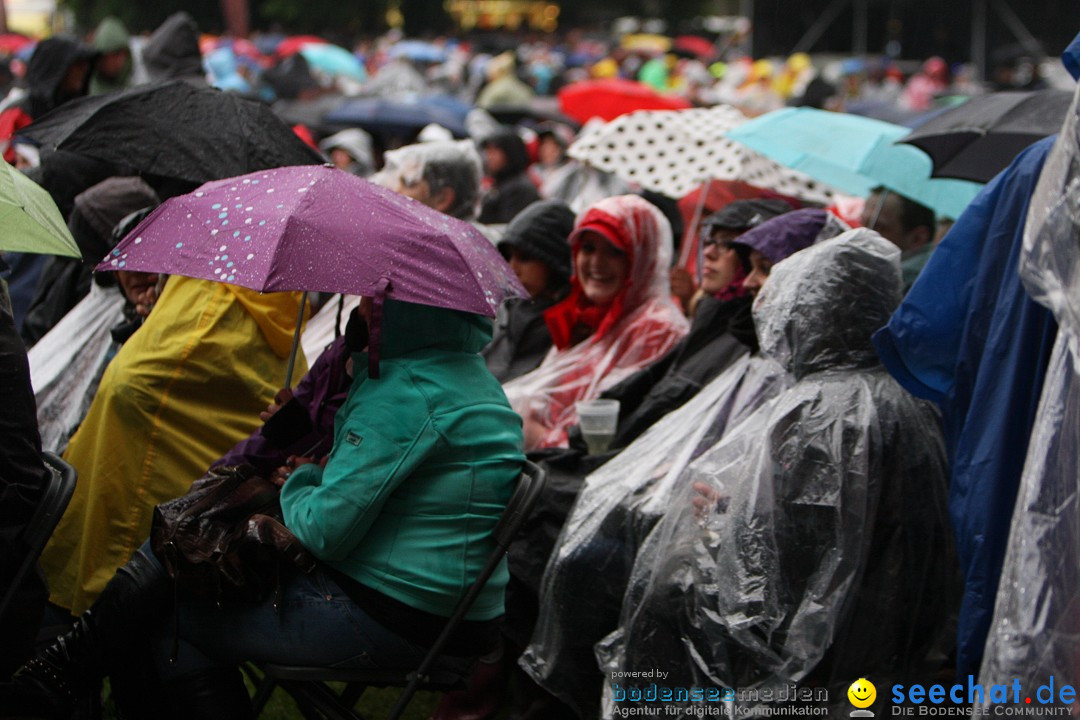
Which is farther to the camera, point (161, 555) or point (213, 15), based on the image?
point (213, 15)

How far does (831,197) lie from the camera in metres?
6.50

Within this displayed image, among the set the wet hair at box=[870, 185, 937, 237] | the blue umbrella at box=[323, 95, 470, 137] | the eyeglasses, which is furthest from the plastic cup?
the blue umbrella at box=[323, 95, 470, 137]

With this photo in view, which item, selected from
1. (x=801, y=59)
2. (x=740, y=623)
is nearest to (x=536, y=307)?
(x=740, y=623)

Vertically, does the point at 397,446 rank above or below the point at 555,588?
above

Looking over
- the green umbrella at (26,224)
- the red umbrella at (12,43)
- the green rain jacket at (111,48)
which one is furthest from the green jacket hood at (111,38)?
the red umbrella at (12,43)

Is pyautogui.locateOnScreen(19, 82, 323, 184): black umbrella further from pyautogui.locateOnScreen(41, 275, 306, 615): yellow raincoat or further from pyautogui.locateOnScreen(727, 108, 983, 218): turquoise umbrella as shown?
pyautogui.locateOnScreen(727, 108, 983, 218): turquoise umbrella

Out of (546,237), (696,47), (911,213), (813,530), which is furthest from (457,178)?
(696,47)

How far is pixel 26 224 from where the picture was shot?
125 inches

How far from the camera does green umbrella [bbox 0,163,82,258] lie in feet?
10.1

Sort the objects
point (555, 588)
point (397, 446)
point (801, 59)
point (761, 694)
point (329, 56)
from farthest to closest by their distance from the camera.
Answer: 1. point (801, 59)
2. point (329, 56)
3. point (555, 588)
4. point (761, 694)
5. point (397, 446)

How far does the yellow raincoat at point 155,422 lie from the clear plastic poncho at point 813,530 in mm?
1308

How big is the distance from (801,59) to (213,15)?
19.5 m

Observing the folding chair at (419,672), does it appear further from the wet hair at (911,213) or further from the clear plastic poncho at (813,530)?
the wet hair at (911,213)

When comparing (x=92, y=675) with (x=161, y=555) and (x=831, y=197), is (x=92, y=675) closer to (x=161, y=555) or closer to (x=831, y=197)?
(x=161, y=555)
